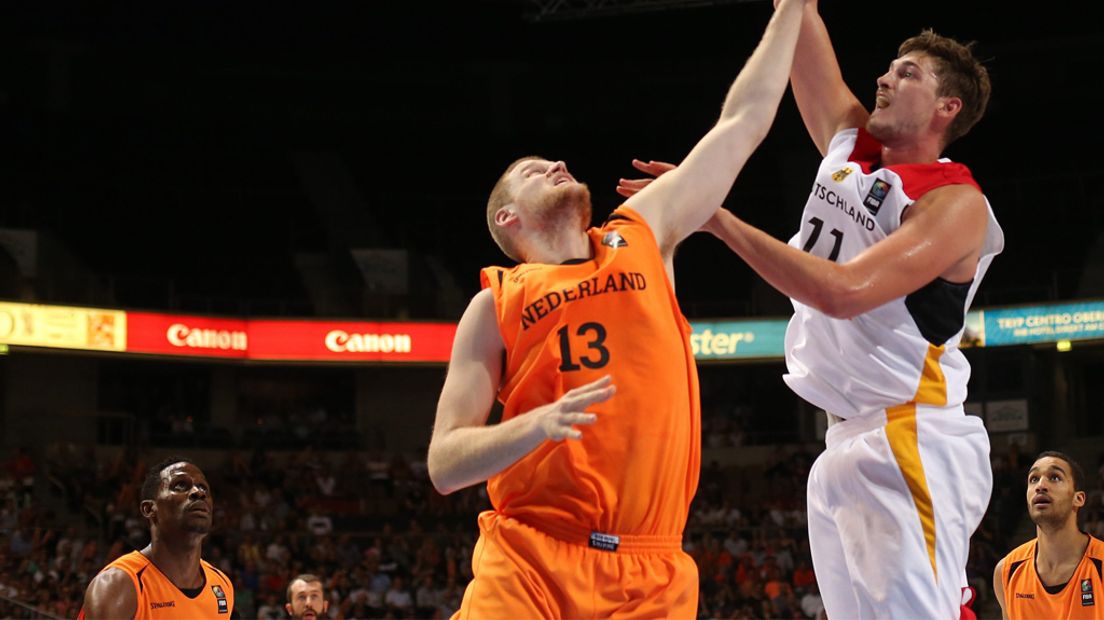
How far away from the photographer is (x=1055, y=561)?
866cm

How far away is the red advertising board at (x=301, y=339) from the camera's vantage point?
27062 mm

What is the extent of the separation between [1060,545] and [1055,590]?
30 cm

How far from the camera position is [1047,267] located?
29.1 meters

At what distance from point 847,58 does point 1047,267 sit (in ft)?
25.2

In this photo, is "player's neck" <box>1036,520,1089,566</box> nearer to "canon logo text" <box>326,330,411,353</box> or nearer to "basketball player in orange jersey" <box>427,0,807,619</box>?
"basketball player in orange jersey" <box>427,0,807,619</box>

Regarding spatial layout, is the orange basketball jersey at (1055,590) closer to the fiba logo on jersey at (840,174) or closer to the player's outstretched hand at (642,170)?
the fiba logo on jersey at (840,174)

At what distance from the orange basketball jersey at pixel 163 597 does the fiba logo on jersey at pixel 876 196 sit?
469 cm

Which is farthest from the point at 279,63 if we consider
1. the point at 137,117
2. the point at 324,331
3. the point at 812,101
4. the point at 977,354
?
the point at 812,101

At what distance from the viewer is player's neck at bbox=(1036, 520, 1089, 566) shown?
8.54 m

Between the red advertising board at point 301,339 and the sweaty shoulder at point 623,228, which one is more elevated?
the red advertising board at point 301,339

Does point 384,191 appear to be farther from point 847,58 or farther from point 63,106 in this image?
point 847,58

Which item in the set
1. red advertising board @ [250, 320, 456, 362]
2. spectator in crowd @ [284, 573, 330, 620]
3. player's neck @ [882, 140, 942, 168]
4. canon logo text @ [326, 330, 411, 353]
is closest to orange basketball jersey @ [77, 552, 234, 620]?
spectator in crowd @ [284, 573, 330, 620]

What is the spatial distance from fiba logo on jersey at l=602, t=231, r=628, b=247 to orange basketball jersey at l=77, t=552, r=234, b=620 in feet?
14.3

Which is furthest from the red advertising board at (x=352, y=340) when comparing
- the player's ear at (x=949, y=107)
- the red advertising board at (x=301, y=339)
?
the player's ear at (x=949, y=107)
